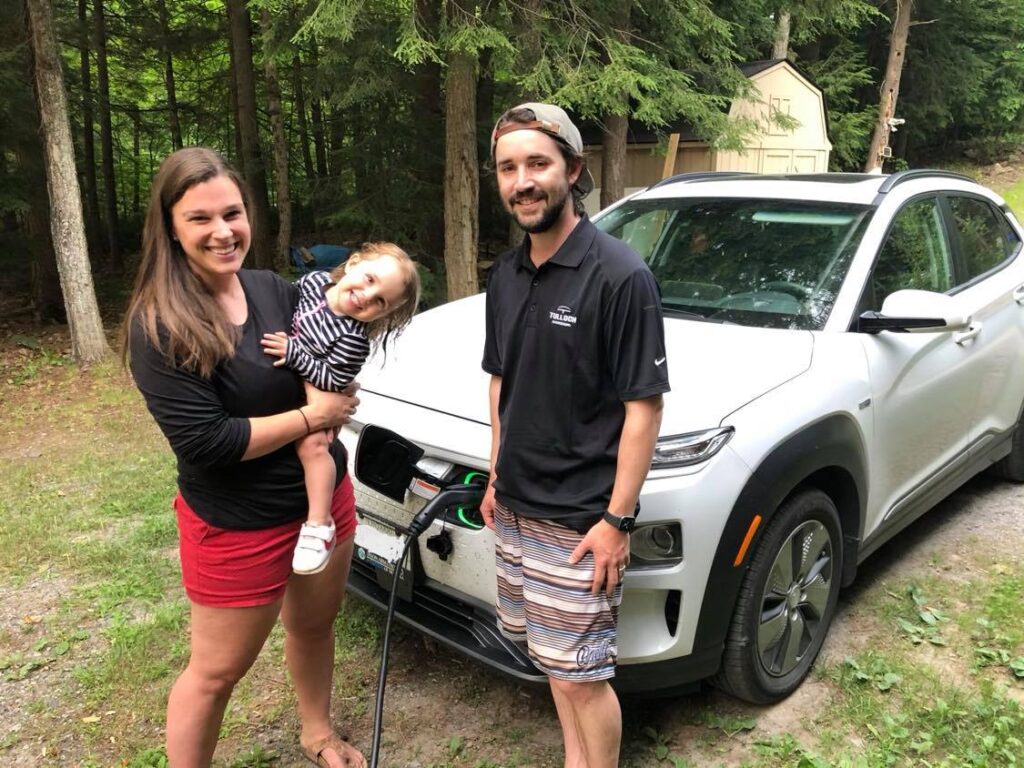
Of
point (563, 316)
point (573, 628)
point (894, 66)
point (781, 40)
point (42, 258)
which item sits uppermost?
point (781, 40)

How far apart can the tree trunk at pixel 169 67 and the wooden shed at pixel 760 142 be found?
25.6 ft

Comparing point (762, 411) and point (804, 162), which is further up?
point (804, 162)

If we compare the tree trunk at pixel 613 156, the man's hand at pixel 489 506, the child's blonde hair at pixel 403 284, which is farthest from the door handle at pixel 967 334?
the tree trunk at pixel 613 156

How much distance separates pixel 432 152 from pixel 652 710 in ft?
30.6

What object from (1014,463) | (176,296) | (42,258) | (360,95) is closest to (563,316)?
(176,296)

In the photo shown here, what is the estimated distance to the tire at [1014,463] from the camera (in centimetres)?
443

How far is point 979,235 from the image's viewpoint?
13.6 ft

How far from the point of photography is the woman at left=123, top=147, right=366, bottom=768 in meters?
1.76

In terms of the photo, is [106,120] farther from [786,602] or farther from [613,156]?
[786,602]

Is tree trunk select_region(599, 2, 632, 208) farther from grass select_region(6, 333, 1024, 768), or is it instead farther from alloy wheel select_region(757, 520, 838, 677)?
alloy wheel select_region(757, 520, 838, 677)

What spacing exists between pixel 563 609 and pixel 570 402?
538 mm

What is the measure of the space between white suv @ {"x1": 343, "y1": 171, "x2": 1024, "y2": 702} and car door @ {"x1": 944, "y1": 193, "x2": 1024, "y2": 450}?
0.02 m

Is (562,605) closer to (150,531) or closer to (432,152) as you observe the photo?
(150,531)

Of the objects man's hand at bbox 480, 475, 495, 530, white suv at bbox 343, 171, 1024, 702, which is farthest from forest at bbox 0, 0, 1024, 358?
man's hand at bbox 480, 475, 495, 530
